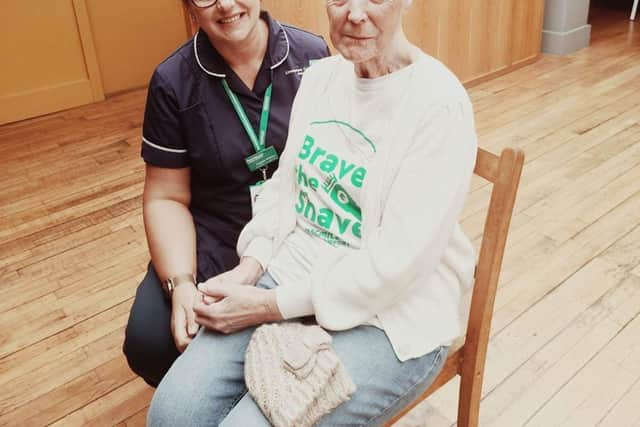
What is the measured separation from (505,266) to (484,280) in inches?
48.3

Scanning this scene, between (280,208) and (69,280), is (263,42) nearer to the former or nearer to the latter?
(280,208)

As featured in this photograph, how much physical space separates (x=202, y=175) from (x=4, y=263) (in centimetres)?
151

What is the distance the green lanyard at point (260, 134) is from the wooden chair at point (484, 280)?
21.1 inches

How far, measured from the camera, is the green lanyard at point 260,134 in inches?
58.9

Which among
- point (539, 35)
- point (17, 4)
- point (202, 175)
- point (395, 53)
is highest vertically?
point (395, 53)

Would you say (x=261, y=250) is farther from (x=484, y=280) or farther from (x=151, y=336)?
(x=484, y=280)

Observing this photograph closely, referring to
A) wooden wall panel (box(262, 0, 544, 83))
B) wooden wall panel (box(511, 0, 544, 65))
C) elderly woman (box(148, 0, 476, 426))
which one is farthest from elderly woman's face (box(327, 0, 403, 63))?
wooden wall panel (box(511, 0, 544, 65))

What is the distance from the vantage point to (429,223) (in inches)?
41.3

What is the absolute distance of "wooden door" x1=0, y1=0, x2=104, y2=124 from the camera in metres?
4.16

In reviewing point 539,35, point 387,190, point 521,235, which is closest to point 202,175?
point 387,190

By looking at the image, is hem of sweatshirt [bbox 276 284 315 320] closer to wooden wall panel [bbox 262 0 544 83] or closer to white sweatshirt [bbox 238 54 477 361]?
white sweatshirt [bbox 238 54 477 361]

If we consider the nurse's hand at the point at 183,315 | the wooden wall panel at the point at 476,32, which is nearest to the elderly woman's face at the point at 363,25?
the nurse's hand at the point at 183,315

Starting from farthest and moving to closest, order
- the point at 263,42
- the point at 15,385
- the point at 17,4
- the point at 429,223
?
the point at 17,4, the point at 15,385, the point at 263,42, the point at 429,223

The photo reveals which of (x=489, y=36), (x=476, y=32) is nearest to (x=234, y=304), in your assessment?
(x=476, y=32)
